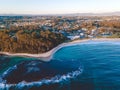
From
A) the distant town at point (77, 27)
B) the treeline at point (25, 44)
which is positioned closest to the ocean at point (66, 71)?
the treeline at point (25, 44)

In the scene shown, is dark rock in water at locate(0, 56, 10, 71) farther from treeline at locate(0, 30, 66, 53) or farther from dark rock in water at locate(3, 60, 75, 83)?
treeline at locate(0, 30, 66, 53)

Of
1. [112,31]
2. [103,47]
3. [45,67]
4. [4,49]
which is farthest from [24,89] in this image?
[112,31]

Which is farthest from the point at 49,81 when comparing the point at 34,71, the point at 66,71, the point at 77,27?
the point at 77,27

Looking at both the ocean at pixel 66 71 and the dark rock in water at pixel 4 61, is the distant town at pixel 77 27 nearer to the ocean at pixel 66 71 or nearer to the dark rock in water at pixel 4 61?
the ocean at pixel 66 71

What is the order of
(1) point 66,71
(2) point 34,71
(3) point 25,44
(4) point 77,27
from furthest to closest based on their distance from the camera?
(4) point 77,27 → (3) point 25,44 → (2) point 34,71 → (1) point 66,71

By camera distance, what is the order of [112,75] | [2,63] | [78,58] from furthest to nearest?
[78,58] < [2,63] < [112,75]

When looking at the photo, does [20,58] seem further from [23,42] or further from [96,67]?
[96,67]

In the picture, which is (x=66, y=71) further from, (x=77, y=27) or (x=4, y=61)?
(x=77, y=27)
